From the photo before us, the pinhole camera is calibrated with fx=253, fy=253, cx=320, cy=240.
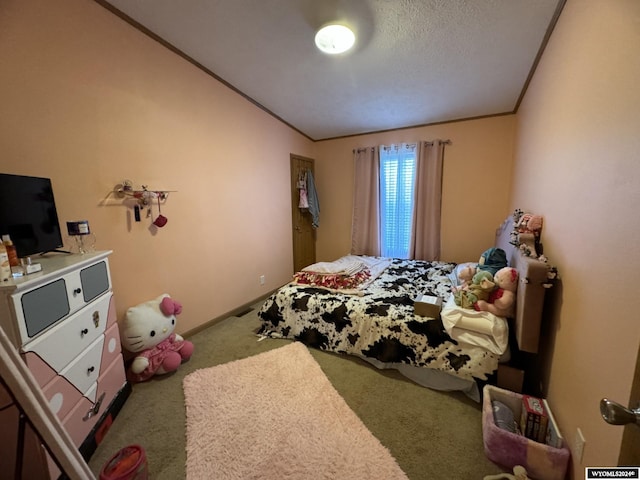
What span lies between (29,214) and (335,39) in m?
2.26

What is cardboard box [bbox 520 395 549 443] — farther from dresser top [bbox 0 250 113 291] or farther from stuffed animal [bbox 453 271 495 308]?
dresser top [bbox 0 250 113 291]

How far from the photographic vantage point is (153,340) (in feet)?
6.63

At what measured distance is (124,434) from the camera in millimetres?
1517

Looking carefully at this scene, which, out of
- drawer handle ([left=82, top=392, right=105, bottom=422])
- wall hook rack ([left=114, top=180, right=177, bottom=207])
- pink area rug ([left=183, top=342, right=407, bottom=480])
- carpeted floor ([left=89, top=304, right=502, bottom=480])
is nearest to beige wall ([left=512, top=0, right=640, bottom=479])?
carpeted floor ([left=89, top=304, right=502, bottom=480])

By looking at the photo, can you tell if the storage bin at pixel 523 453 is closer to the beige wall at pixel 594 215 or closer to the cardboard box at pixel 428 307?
the beige wall at pixel 594 215

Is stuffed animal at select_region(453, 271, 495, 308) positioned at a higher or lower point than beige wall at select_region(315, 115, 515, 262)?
lower

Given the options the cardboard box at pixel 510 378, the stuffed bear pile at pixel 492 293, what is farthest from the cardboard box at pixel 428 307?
the cardboard box at pixel 510 378

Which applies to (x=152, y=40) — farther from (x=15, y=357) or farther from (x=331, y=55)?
(x=15, y=357)

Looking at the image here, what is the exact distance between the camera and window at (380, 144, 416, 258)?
390 cm

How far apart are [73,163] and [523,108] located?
412 centimetres

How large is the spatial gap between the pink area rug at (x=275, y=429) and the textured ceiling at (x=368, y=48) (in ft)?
8.73

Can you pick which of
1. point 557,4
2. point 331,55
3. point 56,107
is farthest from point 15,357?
point 557,4

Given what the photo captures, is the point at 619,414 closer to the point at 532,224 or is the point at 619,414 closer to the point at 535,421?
the point at 535,421

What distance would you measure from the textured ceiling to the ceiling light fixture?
0.17ft
